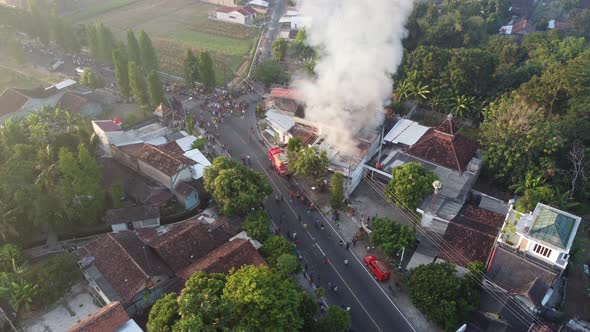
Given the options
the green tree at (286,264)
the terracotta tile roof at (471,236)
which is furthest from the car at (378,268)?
the green tree at (286,264)

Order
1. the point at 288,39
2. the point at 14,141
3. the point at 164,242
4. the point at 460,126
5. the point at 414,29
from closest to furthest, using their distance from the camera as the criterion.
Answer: the point at 164,242 → the point at 14,141 → the point at 460,126 → the point at 414,29 → the point at 288,39

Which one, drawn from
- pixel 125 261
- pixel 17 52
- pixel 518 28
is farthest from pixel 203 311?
pixel 518 28

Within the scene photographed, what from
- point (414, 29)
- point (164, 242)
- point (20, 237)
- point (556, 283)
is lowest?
point (20, 237)

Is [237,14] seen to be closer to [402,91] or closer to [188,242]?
[402,91]

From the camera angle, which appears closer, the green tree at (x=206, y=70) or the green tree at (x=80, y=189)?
the green tree at (x=80, y=189)

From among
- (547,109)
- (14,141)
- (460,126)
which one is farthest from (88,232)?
(547,109)

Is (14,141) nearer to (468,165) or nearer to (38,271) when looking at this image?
(38,271)

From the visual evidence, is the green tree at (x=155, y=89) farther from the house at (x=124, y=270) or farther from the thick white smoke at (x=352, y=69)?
the house at (x=124, y=270)
